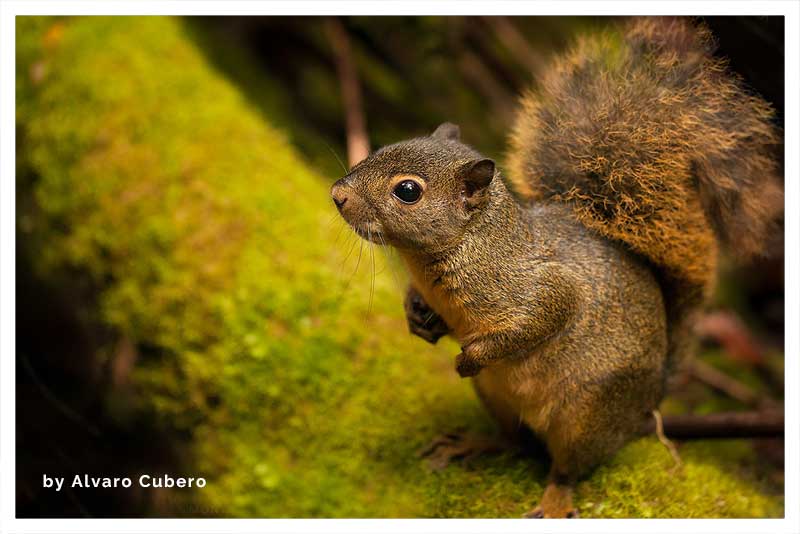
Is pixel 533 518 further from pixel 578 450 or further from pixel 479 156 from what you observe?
pixel 479 156

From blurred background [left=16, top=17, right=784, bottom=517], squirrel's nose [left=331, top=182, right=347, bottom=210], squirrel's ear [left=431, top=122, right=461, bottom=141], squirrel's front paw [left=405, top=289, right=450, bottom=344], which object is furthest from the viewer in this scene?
blurred background [left=16, top=17, right=784, bottom=517]

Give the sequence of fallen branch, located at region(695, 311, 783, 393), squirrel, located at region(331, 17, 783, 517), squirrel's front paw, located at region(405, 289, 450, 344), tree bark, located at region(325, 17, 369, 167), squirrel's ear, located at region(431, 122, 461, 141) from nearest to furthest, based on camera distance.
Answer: squirrel, located at region(331, 17, 783, 517)
squirrel's ear, located at region(431, 122, 461, 141)
squirrel's front paw, located at region(405, 289, 450, 344)
tree bark, located at region(325, 17, 369, 167)
fallen branch, located at region(695, 311, 783, 393)

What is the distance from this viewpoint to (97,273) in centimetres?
425

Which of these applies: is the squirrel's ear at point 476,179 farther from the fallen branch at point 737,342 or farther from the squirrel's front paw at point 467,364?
the fallen branch at point 737,342

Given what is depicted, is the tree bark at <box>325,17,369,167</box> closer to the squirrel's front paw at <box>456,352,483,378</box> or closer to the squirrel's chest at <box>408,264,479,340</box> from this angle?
the squirrel's chest at <box>408,264,479,340</box>

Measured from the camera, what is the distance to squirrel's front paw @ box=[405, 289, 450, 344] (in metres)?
2.93

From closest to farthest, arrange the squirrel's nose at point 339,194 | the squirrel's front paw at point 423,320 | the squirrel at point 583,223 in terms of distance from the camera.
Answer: the squirrel's nose at point 339,194
the squirrel at point 583,223
the squirrel's front paw at point 423,320

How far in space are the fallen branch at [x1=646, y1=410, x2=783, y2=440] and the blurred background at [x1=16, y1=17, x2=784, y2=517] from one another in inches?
3.4

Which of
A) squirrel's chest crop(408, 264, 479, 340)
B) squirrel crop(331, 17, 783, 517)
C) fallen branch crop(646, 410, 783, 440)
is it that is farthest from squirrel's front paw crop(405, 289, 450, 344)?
fallen branch crop(646, 410, 783, 440)

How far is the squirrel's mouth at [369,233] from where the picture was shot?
2.47 m

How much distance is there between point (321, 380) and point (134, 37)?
295 cm

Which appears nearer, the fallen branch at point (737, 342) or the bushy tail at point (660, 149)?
the bushy tail at point (660, 149)

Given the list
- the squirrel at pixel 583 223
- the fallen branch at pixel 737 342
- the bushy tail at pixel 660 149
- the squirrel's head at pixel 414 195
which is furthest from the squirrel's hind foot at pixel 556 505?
the fallen branch at pixel 737 342

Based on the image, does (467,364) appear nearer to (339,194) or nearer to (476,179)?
(476,179)
